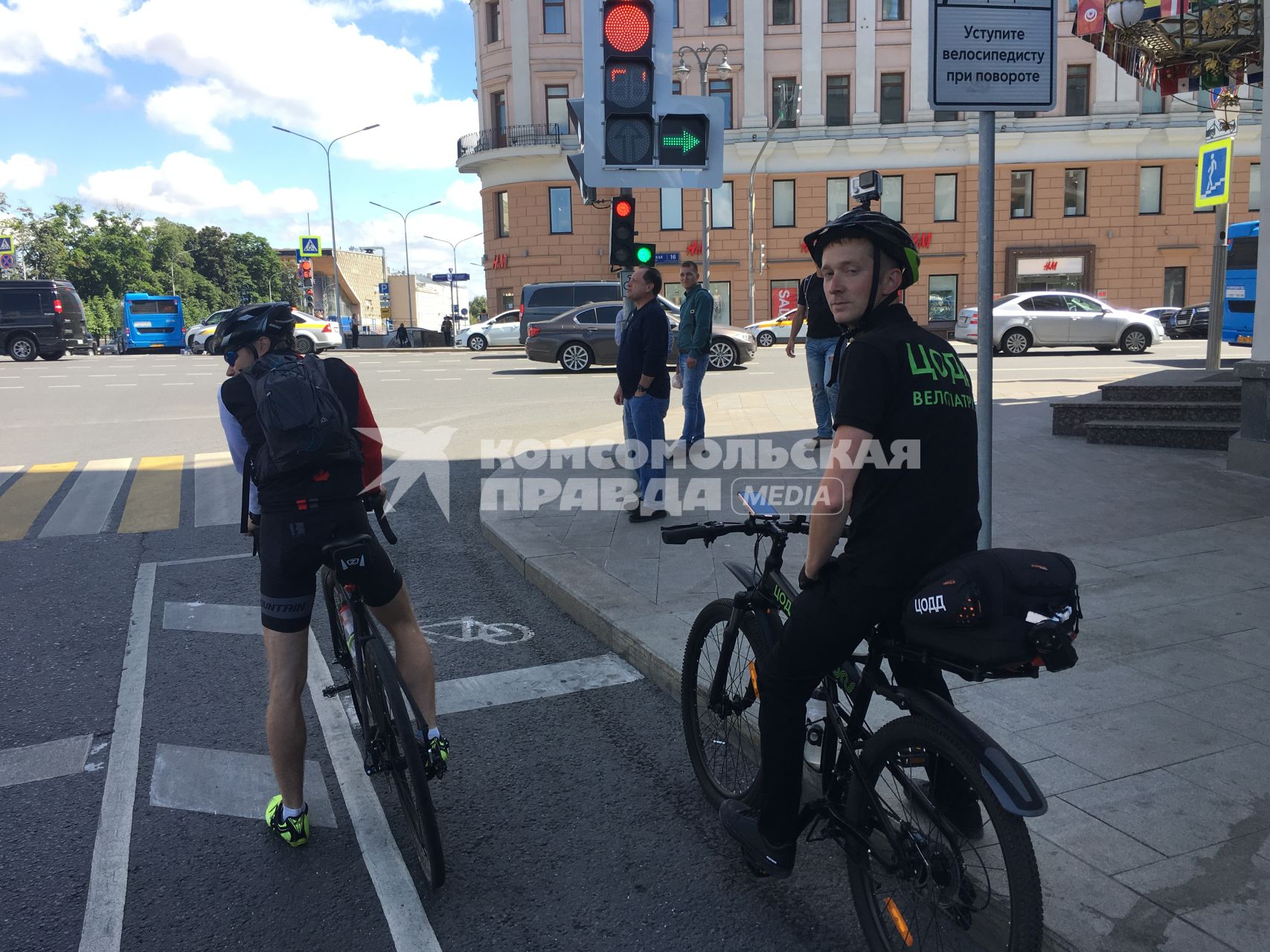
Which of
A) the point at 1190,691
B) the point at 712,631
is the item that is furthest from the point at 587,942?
the point at 1190,691

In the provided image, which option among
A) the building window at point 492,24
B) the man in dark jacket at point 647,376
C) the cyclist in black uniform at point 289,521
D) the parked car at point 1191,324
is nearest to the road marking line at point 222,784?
the cyclist in black uniform at point 289,521

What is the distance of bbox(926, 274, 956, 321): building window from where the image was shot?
132 ft

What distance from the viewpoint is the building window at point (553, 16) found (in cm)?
3984

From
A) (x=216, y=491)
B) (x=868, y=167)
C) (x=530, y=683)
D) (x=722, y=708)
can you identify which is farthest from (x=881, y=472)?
(x=868, y=167)


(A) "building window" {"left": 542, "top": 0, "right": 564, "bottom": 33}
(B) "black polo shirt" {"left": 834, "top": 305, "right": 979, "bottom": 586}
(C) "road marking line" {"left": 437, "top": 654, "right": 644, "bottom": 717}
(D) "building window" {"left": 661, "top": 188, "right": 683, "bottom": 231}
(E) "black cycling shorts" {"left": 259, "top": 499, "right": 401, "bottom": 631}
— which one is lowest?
(C) "road marking line" {"left": 437, "top": 654, "right": 644, "bottom": 717}

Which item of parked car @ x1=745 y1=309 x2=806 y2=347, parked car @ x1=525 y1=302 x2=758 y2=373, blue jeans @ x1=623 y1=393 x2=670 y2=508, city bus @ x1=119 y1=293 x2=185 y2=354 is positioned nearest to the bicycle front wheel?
blue jeans @ x1=623 y1=393 x2=670 y2=508

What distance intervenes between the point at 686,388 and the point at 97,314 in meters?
74.5

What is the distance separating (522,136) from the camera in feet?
131

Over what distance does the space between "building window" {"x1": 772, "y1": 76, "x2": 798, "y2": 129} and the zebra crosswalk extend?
1309 inches

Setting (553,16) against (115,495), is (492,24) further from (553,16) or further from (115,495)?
(115,495)

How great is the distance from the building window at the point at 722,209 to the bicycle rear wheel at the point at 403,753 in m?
38.8

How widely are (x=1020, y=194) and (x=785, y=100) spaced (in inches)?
400

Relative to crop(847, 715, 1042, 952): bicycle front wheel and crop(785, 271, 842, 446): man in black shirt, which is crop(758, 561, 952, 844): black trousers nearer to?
crop(847, 715, 1042, 952): bicycle front wheel

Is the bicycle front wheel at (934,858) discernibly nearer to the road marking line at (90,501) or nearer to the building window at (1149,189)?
the road marking line at (90,501)
